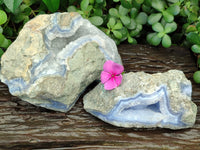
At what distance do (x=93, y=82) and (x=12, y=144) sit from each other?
2.07 feet

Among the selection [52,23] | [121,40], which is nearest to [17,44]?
[52,23]

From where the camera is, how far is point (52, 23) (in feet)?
5.33

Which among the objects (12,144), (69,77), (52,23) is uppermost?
(52,23)

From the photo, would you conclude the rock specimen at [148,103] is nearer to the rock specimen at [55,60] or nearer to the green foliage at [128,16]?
the rock specimen at [55,60]

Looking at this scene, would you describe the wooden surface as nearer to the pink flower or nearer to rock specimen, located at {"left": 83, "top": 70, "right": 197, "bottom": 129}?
rock specimen, located at {"left": 83, "top": 70, "right": 197, "bottom": 129}

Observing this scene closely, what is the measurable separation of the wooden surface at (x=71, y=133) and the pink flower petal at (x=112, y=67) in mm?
277

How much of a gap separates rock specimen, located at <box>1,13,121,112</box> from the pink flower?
9cm

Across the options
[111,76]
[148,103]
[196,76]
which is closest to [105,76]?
[111,76]

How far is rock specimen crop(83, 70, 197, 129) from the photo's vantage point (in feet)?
5.07

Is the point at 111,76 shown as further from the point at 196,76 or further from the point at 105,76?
the point at 196,76

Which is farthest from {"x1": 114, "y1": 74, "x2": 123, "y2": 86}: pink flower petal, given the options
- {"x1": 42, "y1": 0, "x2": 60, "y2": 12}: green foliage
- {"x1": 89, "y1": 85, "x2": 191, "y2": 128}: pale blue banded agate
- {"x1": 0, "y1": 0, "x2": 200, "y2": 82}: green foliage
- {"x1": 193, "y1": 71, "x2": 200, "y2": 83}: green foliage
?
{"x1": 42, "y1": 0, "x2": 60, "y2": 12}: green foliage

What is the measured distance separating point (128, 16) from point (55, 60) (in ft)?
2.58

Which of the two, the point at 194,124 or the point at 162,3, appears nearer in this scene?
the point at 194,124

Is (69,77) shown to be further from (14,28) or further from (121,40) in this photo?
(14,28)
